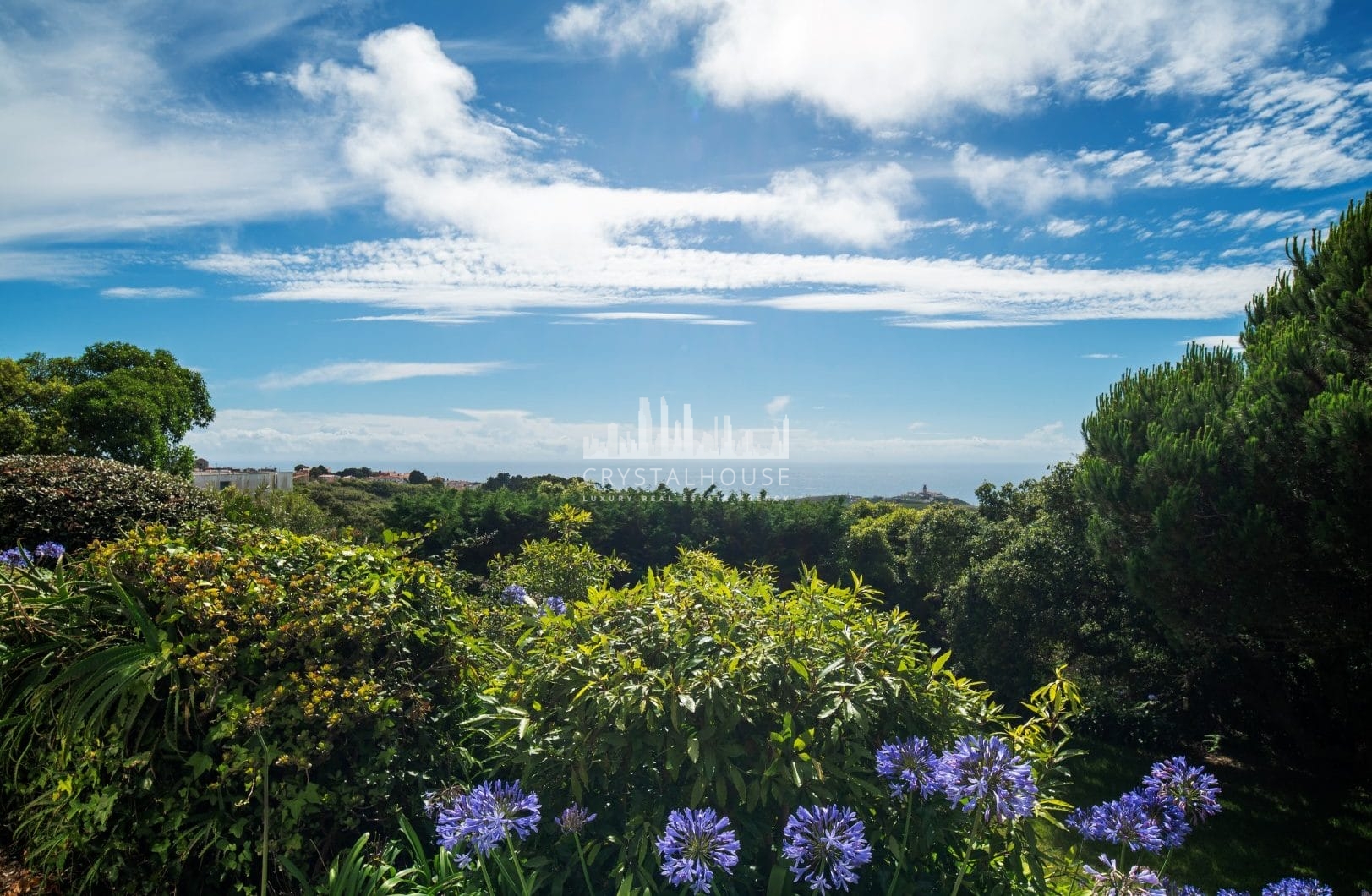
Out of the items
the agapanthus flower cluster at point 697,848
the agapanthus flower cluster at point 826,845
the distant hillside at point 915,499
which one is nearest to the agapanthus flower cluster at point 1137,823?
the agapanthus flower cluster at point 826,845

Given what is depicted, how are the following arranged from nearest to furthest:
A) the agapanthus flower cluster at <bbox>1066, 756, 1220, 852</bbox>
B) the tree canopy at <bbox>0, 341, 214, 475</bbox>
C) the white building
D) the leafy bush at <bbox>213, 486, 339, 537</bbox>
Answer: the agapanthus flower cluster at <bbox>1066, 756, 1220, 852</bbox> < the leafy bush at <bbox>213, 486, 339, 537</bbox> < the white building < the tree canopy at <bbox>0, 341, 214, 475</bbox>

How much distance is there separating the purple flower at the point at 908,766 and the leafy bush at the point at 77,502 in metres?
6.34

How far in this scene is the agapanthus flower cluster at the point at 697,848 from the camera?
6.16 ft

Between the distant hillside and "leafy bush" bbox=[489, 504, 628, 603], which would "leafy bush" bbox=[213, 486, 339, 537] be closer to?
"leafy bush" bbox=[489, 504, 628, 603]

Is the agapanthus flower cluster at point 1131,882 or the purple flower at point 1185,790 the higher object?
the purple flower at point 1185,790

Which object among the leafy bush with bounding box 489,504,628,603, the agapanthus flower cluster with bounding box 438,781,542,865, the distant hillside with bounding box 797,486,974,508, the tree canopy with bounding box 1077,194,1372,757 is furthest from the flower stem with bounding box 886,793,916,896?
the distant hillside with bounding box 797,486,974,508

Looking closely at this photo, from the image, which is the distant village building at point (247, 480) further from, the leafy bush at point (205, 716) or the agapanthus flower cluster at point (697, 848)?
the agapanthus flower cluster at point (697, 848)

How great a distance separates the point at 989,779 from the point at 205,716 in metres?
2.78

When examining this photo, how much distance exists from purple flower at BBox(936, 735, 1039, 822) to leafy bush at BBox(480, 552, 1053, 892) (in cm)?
36

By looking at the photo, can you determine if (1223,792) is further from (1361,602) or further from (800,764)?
(800,764)

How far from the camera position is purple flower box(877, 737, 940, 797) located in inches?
86.1

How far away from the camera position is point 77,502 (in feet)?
21.0

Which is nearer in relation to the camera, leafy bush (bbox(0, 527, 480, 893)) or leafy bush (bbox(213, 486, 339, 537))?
leafy bush (bbox(0, 527, 480, 893))

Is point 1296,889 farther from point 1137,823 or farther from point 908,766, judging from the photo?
point 908,766
